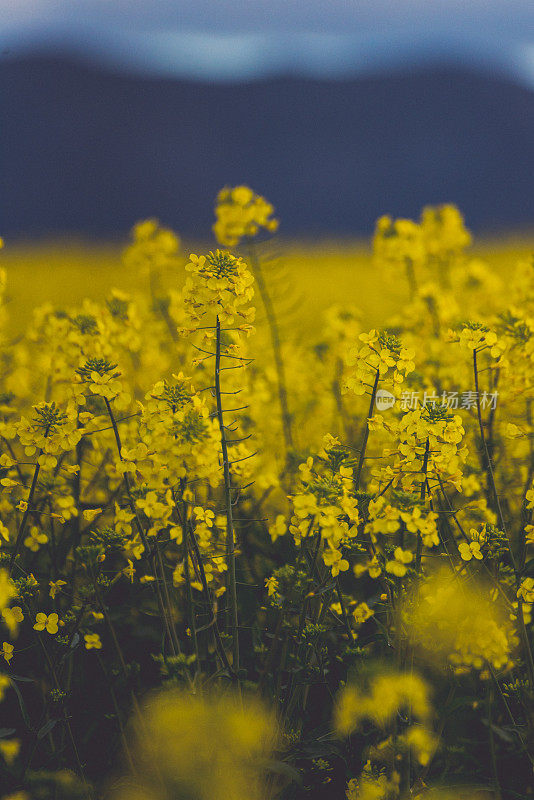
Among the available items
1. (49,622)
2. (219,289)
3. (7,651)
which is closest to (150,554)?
(49,622)

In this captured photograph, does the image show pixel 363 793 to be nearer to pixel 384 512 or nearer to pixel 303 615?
pixel 303 615

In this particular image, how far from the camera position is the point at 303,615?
83.2 inches

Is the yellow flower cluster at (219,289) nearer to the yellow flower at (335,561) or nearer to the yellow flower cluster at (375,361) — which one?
the yellow flower cluster at (375,361)

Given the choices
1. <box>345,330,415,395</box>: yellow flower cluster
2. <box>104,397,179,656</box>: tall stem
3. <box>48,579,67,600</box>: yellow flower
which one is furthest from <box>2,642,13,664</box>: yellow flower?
<box>345,330,415,395</box>: yellow flower cluster

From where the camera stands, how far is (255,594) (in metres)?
2.88

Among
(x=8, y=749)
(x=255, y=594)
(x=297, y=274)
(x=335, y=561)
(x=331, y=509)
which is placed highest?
(x=297, y=274)

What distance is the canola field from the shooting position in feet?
6.65

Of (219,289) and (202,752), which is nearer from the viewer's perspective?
(202,752)

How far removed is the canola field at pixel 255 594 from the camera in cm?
203

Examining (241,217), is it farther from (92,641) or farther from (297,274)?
(297,274)

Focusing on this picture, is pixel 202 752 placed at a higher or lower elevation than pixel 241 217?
lower

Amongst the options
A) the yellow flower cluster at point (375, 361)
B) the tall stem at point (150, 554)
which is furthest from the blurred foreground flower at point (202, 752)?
the yellow flower cluster at point (375, 361)

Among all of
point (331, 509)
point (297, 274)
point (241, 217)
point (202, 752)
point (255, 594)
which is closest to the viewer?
point (202, 752)

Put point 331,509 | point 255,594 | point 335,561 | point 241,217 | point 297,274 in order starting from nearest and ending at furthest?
point 331,509, point 335,561, point 255,594, point 241,217, point 297,274
